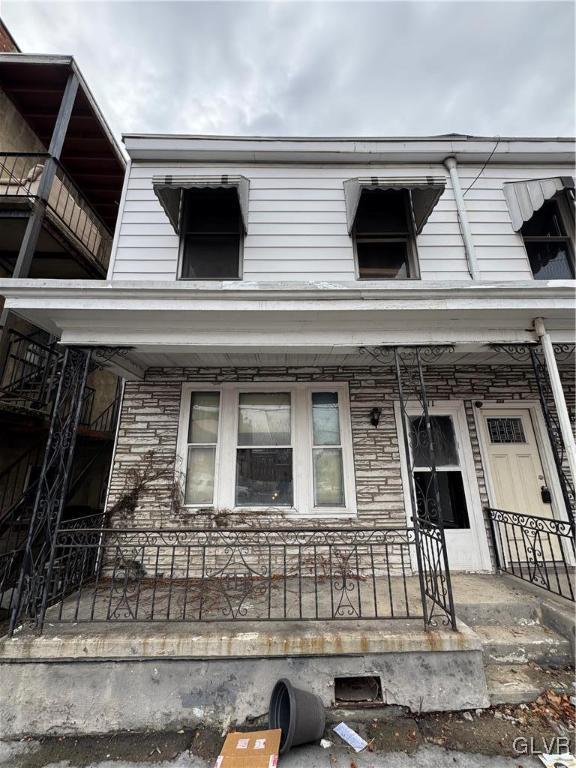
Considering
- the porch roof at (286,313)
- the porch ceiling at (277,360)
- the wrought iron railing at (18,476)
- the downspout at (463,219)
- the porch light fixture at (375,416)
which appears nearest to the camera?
the porch roof at (286,313)

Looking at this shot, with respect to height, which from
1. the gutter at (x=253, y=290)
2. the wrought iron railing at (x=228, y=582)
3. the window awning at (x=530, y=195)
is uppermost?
the window awning at (x=530, y=195)

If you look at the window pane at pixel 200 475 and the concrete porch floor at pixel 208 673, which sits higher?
the window pane at pixel 200 475

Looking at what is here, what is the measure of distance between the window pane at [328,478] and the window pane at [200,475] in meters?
1.46

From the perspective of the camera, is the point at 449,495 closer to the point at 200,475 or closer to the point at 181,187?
the point at 200,475

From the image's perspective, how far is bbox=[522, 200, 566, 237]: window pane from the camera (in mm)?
5409

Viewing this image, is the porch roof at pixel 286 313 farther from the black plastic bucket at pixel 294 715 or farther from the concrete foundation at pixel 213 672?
the black plastic bucket at pixel 294 715

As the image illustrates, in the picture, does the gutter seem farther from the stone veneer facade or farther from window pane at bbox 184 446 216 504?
Answer: window pane at bbox 184 446 216 504

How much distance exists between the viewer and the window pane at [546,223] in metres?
5.41

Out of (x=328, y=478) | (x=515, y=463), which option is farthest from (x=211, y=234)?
(x=515, y=463)

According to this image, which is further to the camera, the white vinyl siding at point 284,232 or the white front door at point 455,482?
the white vinyl siding at point 284,232

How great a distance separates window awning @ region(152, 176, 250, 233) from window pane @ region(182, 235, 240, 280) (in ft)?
0.95

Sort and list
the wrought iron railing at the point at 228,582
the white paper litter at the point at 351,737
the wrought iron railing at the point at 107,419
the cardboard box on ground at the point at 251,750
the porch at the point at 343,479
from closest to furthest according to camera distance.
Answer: the cardboard box on ground at the point at 251,750, the white paper litter at the point at 351,737, the wrought iron railing at the point at 228,582, the porch at the point at 343,479, the wrought iron railing at the point at 107,419

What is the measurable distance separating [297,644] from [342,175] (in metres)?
6.16

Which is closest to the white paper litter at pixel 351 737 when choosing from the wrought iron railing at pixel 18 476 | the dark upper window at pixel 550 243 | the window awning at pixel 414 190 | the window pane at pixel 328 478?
the window pane at pixel 328 478
